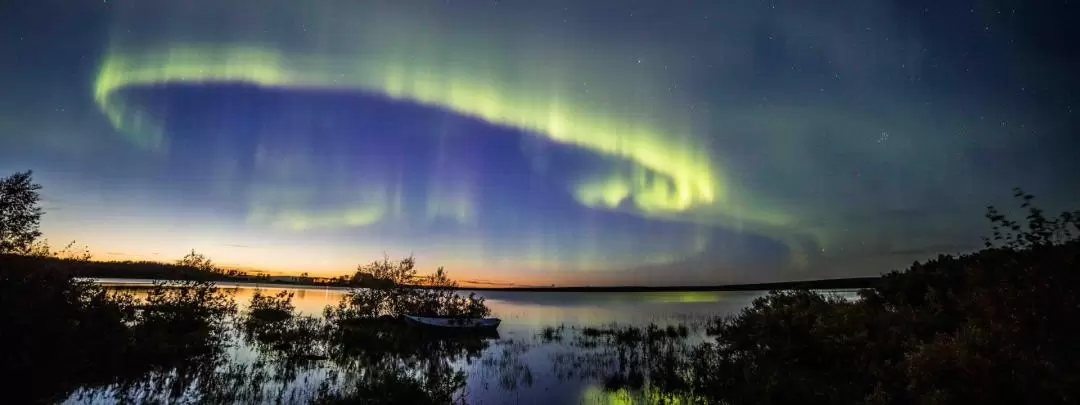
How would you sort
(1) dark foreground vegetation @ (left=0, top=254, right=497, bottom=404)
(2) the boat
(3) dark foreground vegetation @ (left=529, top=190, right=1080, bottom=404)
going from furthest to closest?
(2) the boat < (1) dark foreground vegetation @ (left=0, top=254, right=497, bottom=404) < (3) dark foreground vegetation @ (left=529, top=190, right=1080, bottom=404)

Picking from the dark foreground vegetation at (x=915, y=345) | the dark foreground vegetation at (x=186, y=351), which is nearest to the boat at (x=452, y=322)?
the dark foreground vegetation at (x=186, y=351)

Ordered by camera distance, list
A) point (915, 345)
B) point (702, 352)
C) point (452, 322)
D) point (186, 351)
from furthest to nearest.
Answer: point (452, 322) → point (702, 352) → point (186, 351) → point (915, 345)

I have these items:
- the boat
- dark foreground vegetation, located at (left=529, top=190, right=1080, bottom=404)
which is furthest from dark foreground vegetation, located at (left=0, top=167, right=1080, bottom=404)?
the boat

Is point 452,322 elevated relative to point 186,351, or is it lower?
lower

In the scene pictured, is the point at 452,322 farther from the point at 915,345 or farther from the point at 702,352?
the point at 915,345

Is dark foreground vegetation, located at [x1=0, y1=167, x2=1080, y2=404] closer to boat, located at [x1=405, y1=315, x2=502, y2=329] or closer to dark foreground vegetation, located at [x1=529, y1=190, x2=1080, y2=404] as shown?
dark foreground vegetation, located at [x1=529, y1=190, x2=1080, y2=404]

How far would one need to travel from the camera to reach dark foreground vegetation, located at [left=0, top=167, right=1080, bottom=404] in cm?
1264

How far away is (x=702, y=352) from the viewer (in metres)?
32.4

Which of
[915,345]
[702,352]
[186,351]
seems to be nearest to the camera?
[915,345]

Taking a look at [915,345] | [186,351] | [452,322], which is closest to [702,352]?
[915,345]

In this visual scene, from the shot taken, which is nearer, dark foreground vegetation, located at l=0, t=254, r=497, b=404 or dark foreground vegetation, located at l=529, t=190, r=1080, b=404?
dark foreground vegetation, located at l=529, t=190, r=1080, b=404

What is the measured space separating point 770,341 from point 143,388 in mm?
26531

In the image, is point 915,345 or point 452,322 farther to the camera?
point 452,322

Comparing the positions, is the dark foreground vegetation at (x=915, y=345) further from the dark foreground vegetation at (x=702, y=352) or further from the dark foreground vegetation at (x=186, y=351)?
the dark foreground vegetation at (x=186, y=351)
